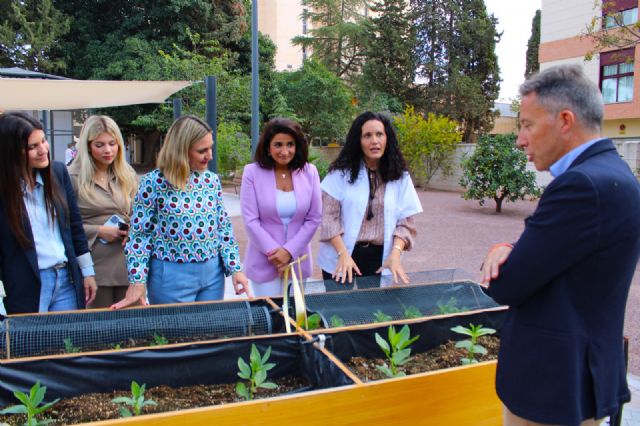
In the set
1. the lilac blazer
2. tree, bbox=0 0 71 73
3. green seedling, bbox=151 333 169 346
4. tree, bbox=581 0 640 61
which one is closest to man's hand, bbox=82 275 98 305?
green seedling, bbox=151 333 169 346

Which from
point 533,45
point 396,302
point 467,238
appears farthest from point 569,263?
point 533,45

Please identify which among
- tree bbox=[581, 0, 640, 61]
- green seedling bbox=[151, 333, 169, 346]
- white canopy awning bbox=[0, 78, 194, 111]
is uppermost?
tree bbox=[581, 0, 640, 61]

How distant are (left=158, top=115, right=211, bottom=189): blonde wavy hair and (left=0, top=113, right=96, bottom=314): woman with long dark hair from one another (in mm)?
497

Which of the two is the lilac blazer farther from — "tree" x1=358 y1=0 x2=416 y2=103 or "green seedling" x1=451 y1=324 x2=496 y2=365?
"tree" x1=358 y1=0 x2=416 y2=103

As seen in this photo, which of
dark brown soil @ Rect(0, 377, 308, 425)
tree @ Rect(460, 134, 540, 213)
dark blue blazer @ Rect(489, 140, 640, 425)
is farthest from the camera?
tree @ Rect(460, 134, 540, 213)

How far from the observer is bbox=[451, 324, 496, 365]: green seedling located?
2.27m

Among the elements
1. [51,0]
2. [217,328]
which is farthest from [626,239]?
[51,0]

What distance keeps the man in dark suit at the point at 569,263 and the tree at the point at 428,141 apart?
61.8 feet

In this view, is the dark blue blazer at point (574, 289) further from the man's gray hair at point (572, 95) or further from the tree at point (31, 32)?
the tree at point (31, 32)

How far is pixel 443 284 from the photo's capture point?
9.73 feet

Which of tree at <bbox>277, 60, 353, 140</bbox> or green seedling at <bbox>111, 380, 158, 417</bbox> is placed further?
tree at <bbox>277, 60, 353, 140</bbox>

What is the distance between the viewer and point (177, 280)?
2.61 metres

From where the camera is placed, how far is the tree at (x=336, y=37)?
33.7 meters

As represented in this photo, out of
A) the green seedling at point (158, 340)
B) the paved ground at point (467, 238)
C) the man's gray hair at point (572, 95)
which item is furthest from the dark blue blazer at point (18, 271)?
the paved ground at point (467, 238)
